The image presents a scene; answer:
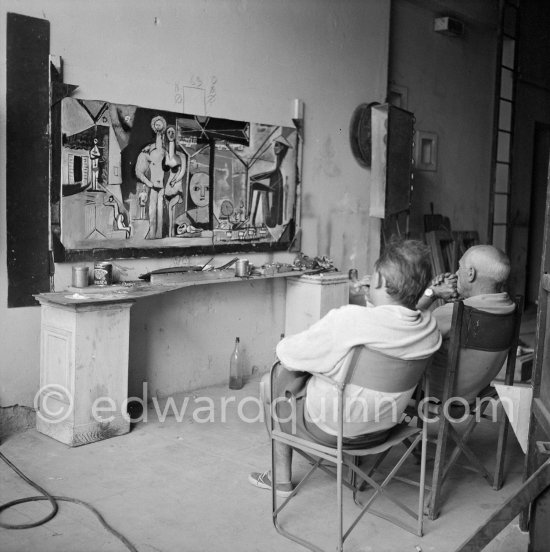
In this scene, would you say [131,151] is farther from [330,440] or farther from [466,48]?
[466,48]

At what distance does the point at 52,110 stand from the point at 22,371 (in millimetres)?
1592

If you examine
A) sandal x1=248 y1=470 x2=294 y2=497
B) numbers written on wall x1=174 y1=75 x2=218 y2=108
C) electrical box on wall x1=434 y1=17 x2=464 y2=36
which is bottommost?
sandal x1=248 y1=470 x2=294 y2=497

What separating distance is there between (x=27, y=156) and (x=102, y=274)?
2.76 ft

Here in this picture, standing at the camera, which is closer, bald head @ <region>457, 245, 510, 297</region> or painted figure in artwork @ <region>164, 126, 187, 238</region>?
A: bald head @ <region>457, 245, 510, 297</region>

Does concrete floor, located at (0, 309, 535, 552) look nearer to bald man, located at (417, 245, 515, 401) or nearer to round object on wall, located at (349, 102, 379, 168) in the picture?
bald man, located at (417, 245, 515, 401)

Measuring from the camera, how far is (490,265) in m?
3.60

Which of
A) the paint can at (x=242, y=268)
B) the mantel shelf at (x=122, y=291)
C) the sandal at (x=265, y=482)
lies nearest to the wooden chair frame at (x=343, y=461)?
the sandal at (x=265, y=482)

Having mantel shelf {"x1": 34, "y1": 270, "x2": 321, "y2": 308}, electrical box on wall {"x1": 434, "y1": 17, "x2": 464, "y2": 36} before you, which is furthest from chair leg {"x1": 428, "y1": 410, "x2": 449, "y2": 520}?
electrical box on wall {"x1": 434, "y1": 17, "x2": 464, "y2": 36}

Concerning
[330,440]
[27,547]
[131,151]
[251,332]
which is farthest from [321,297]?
[27,547]

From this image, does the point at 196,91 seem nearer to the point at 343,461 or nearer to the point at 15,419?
the point at 15,419

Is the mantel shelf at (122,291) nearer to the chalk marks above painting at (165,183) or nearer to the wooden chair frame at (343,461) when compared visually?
the chalk marks above painting at (165,183)

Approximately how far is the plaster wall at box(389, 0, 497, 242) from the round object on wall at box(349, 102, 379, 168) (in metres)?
0.78

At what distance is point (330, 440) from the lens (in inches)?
120

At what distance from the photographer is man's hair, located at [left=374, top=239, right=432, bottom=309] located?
9.67ft
